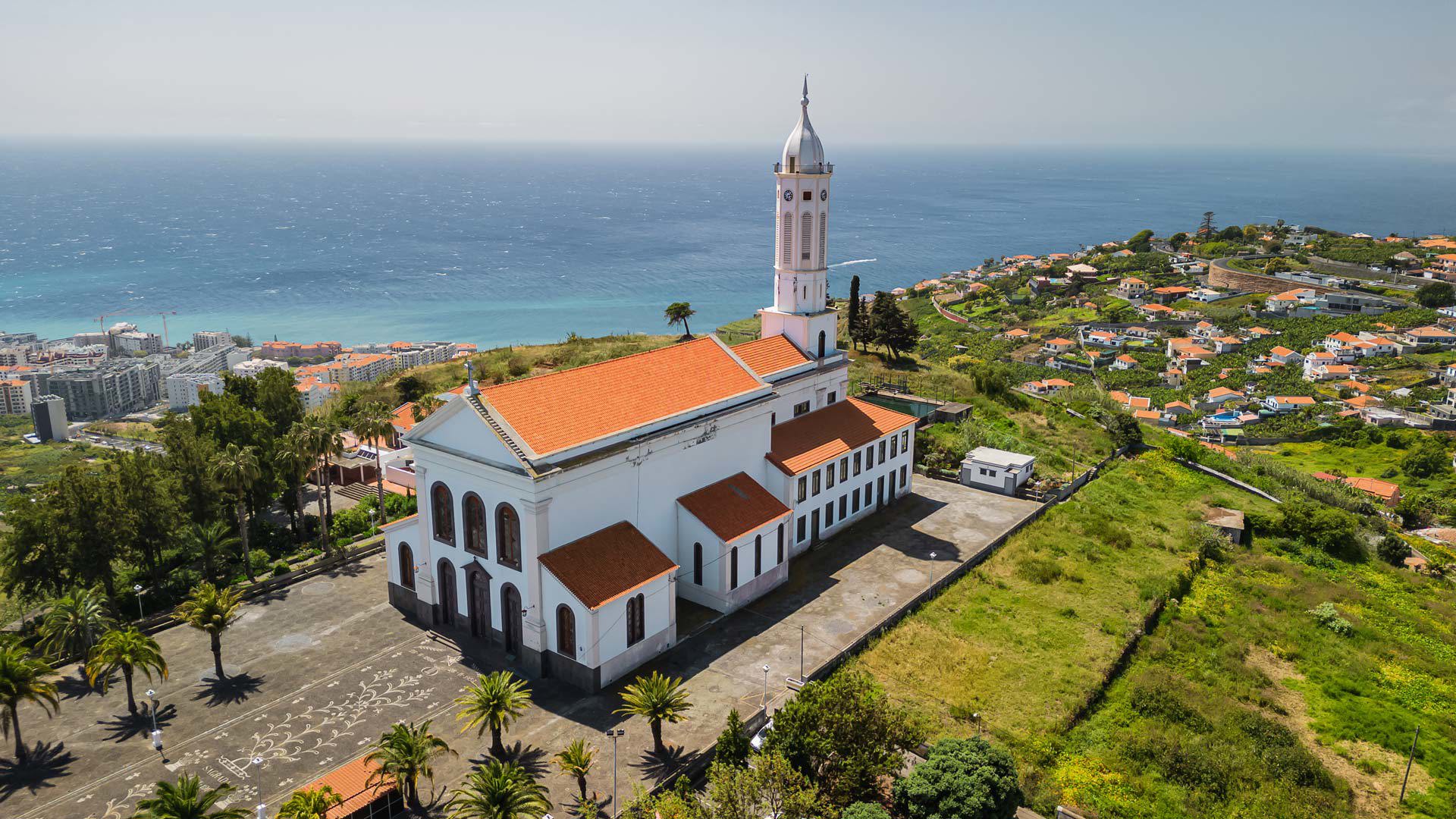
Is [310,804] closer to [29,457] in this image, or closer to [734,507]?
[734,507]

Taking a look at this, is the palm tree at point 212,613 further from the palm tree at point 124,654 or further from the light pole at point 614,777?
the light pole at point 614,777

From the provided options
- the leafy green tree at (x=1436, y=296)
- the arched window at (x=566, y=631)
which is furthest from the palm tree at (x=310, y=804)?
the leafy green tree at (x=1436, y=296)

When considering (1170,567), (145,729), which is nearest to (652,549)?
(145,729)

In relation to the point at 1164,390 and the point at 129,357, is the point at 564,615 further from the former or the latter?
the point at 129,357

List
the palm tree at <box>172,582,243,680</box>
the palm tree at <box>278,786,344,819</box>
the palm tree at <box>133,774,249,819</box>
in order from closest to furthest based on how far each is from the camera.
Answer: the palm tree at <box>133,774,249,819</box>, the palm tree at <box>278,786,344,819</box>, the palm tree at <box>172,582,243,680</box>

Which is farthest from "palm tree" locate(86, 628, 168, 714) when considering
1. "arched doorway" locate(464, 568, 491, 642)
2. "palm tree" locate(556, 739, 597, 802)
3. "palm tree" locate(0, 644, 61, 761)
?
"palm tree" locate(556, 739, 597, 802)

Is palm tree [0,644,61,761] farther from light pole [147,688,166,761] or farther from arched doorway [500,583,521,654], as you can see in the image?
arched doorway [500,583,521,654]
